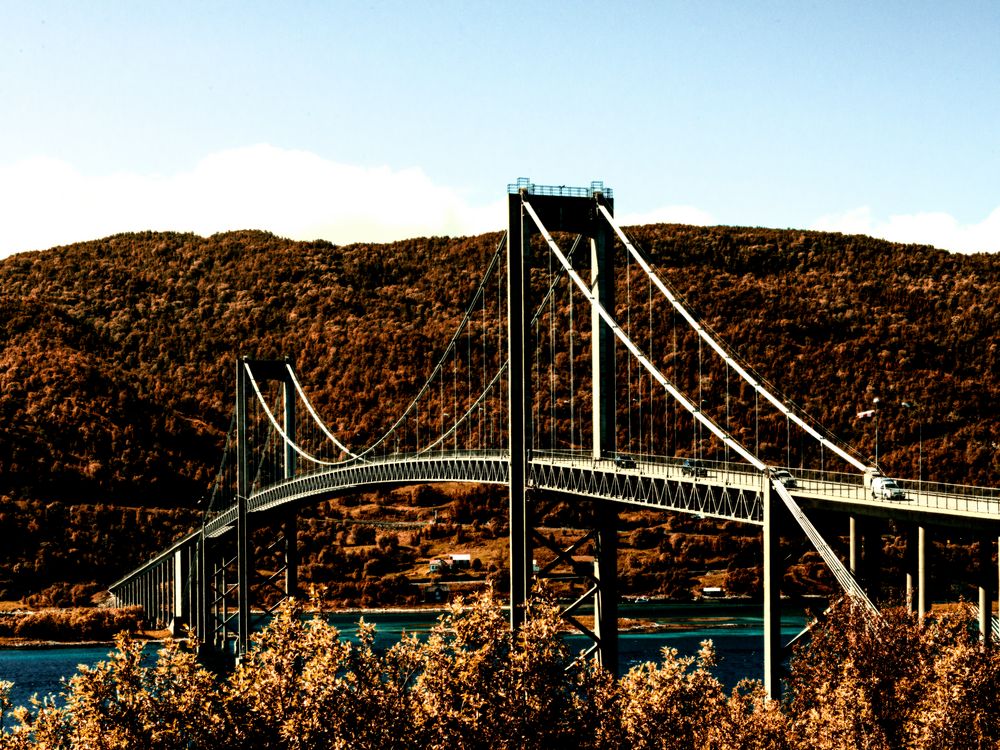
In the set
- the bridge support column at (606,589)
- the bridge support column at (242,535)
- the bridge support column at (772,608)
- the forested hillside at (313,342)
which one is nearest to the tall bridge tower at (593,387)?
the bridge support column at (606,589)

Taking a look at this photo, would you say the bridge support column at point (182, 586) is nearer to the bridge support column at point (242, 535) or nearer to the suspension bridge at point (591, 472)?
the suspension bridge at point (591, 472)

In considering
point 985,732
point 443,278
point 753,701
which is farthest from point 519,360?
point 443,278

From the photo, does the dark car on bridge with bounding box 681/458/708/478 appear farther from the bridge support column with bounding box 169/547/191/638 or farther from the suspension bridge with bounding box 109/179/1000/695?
the bridge support column with bounding box 169/547/191/638

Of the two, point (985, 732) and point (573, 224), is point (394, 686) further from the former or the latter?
point (573, 224)

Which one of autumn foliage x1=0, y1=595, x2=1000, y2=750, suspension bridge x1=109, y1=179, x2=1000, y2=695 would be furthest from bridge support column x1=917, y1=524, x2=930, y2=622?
autumn foliage x1=0, y1=595, x2=1000, y2=750

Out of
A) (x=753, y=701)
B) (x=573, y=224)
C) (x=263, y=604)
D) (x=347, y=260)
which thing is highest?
(x=347, y=260)

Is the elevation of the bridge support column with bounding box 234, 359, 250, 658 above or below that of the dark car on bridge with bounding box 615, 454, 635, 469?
below

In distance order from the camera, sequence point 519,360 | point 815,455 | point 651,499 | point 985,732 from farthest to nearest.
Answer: point 815,455 < point 519,360 < point 651,499 < point 985,732

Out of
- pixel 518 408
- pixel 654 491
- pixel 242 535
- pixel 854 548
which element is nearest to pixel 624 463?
pixel 654 491
